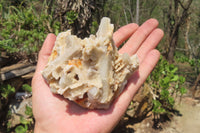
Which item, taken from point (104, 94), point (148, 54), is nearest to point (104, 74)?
point (104, 94)

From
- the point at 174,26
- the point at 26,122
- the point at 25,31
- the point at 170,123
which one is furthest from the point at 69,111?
the point at 174,26

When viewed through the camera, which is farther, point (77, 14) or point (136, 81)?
point (77, 14)

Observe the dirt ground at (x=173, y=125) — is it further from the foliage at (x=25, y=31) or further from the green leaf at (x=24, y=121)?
the foliage at (x=25, y=31)

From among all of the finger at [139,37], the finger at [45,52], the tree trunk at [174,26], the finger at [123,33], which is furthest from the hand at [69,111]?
the tree trunk at [174,26]

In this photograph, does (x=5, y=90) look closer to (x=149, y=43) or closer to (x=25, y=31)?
(x=25, y=31)

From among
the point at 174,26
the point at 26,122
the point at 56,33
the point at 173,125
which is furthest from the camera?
the point at 174,26
